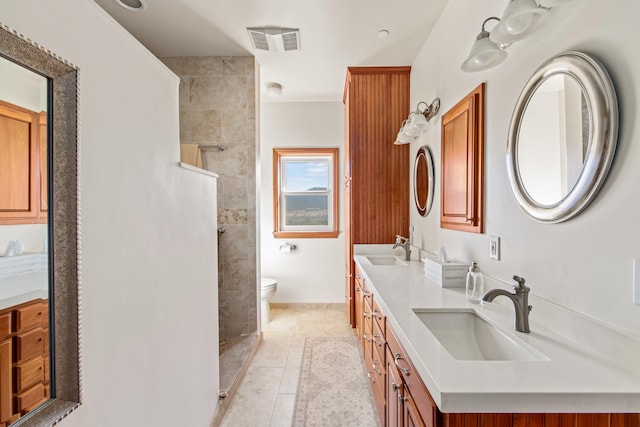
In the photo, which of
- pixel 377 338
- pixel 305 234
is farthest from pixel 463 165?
pixel 305 234

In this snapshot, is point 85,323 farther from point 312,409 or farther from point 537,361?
point 312,409

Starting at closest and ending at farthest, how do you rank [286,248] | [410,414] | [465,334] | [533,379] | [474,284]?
[533,379]
[410,414]
[465,334]
[474,284]
[286,248]

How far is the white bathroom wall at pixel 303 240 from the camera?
3711mm

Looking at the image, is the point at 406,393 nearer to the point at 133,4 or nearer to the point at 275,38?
the point at 275,38

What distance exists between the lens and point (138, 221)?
99 centimetres

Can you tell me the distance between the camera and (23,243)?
0.63 metres

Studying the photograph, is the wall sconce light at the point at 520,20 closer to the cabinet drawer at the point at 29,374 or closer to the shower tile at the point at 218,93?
the cabinet drawer at the point at 29,374

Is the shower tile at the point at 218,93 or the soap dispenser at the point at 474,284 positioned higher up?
the shower tile at the point at 218,93

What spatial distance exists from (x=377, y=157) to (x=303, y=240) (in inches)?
58.2

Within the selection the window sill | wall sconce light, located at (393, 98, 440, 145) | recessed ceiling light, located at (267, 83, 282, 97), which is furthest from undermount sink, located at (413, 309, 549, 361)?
recessed ceiling light, located at (267, 83, 282, 97)

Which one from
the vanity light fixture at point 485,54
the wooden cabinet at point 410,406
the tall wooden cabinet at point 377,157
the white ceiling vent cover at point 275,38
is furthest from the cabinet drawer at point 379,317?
the white ceiling vent cover at point 275,38

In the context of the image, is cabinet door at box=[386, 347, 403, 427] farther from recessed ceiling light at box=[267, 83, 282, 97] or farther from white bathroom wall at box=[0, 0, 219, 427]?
recessed ceiling light at box=[267, 83, 282, 97]

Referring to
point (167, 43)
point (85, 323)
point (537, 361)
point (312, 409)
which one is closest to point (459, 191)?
point (537, 361)

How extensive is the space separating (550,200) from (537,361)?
547 millimetres
